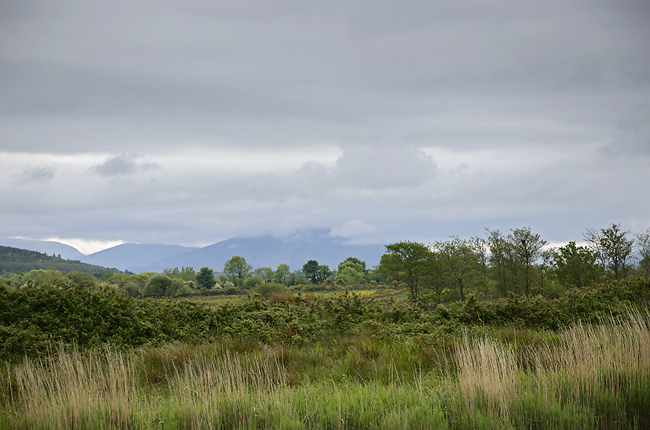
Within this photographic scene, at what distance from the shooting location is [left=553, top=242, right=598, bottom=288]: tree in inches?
1027

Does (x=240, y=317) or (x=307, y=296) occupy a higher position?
(x=307, y=296)

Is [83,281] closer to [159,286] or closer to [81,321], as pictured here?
[81,321]

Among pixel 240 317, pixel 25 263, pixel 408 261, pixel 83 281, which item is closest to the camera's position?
pixel 83 281

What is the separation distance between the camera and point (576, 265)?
26.6 meters

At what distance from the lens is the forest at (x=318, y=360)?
5176mm

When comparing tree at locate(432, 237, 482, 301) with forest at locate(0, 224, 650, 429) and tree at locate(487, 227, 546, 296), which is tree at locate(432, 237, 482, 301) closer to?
tree at locate(487, 227, 546, 296)

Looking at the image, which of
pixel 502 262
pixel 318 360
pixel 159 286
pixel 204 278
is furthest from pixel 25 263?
pixel 318 360

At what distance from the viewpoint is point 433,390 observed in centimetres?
591

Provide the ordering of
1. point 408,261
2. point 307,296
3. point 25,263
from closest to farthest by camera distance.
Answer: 1. point 307,296
2. point 408,261
3. point 25,263

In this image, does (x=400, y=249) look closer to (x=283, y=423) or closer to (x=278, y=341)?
(x=278, y=341)

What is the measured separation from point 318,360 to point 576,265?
2378 centimetres

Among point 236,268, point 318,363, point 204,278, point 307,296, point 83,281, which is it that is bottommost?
point 204,278

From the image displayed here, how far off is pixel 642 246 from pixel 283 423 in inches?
1195

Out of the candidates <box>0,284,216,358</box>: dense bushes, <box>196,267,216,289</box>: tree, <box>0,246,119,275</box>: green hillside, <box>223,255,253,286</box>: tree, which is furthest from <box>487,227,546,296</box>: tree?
<box>0,246,119,275</box>: green hillside
